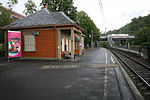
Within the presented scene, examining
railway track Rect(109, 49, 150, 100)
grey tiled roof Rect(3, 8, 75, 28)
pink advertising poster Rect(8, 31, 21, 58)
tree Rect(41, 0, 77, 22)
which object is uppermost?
tree Rect(41, 0, 77, 22)

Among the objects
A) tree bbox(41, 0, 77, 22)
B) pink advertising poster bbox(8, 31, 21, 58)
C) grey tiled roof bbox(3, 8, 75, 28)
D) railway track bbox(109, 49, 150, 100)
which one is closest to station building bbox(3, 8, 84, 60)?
grey tiled roof bbox(3, 8, 75, 28)

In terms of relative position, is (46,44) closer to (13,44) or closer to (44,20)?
(44,20)

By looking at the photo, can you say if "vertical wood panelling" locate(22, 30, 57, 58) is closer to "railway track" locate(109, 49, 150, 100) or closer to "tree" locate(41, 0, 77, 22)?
"railway track" locate(109, 49, 150, 100)

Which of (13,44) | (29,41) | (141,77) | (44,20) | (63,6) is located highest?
(63,6)

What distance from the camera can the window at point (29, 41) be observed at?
46.6ft

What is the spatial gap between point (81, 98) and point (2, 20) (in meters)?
20.6

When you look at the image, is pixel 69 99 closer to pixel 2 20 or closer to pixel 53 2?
pixel 2 20

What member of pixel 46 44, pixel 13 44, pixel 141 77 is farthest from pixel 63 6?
pixel 141 77

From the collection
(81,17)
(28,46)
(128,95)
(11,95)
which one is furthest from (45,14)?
(81,17)

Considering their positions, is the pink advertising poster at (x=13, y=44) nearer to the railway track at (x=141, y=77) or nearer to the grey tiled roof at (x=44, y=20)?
the grey tiled roof at (x=44, y=20)

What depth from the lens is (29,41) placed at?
564 inches

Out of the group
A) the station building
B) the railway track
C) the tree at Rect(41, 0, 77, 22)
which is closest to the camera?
the railway track

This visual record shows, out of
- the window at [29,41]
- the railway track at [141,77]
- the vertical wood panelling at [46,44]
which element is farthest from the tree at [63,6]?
the railway track at [141,77]

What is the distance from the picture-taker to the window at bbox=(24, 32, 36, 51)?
14.2 metres
